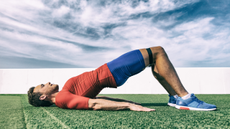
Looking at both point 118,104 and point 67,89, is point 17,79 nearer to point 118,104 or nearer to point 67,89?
point 67,89

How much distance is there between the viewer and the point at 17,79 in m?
6.87

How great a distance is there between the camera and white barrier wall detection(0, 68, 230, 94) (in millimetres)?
6371

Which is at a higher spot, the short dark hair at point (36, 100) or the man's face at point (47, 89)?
the man's face at point (47, 89)

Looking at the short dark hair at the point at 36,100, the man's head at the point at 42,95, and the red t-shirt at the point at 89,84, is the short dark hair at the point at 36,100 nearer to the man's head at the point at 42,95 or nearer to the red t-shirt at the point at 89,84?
the man's head at the point at 42,95

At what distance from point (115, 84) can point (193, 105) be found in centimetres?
90

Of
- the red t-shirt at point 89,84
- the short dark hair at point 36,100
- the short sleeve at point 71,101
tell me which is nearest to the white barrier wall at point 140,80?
the short dark hair at point 36,100

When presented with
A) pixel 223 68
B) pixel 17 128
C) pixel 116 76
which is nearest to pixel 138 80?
pixel 223 68

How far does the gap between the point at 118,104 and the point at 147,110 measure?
0.31 meters

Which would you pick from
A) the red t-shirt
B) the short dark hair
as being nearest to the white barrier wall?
the short dark hair

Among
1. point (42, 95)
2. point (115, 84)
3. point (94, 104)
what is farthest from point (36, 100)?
point (115, 84)

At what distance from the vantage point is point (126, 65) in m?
1.85

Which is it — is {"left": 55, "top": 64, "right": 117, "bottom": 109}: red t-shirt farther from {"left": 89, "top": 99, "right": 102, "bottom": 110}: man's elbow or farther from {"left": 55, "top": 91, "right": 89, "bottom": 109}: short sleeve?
{"left": 89, "top": 99, "right": 102, "bottom": 110}: man's elbow

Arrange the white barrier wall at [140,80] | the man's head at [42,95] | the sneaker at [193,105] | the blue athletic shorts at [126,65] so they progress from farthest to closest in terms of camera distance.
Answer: the white barrier wall at [140,80], the man's head at [42,95], the blue athletic shorts at [126,65], the sneaker at [193,105]

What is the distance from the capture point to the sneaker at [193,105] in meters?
1.65
